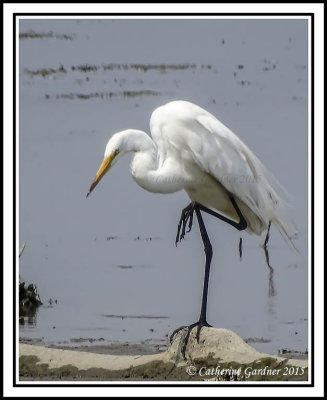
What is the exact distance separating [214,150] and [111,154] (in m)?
0.73

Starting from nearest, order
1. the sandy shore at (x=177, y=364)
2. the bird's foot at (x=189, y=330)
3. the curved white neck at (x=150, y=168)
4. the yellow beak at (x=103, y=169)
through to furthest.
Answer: the sandy shore at (x=177, y=364), the bird's foot at (x=189, y=330), the yellow beak at (x=103, y=169), the curved white neck at (x=150, y=168)

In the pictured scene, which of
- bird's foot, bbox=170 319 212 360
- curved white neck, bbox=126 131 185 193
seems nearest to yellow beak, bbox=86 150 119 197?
curved white neck, bbox=126 131 185 193

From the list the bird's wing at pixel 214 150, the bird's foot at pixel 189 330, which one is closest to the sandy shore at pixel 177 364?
the bird's foot at pixel 189 330

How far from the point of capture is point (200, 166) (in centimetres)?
891

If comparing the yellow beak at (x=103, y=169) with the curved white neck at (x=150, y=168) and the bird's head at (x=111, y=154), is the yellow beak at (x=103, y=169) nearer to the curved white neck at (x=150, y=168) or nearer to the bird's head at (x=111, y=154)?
the bird's head at (x=111, y=154)

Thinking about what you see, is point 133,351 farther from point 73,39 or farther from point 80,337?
point 73,39

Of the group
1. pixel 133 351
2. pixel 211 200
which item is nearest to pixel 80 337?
pixel 133 351

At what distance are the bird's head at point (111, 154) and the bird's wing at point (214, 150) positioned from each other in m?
0.42

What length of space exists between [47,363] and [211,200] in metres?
1.65

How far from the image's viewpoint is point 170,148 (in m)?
9.00

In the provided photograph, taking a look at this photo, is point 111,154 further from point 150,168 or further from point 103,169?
point 150,168

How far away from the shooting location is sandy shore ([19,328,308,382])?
8164 millimetres

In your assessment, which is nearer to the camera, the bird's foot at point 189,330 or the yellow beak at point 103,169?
the bird's foot at point 189,330

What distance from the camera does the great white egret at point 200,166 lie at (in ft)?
28.9
